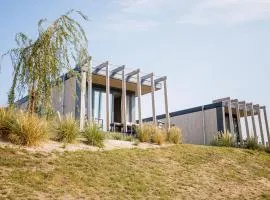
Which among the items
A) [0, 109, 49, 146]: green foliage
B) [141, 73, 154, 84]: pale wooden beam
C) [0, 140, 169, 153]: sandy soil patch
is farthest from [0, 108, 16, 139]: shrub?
[141, 73, 154, 84]: pale wooden beam

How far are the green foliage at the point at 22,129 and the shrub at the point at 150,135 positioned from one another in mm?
4152

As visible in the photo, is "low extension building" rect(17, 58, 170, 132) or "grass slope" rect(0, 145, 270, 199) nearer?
"grass slope" rect(0, 145, 270, 199)

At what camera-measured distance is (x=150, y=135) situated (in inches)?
500

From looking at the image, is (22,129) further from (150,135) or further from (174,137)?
(174,137)

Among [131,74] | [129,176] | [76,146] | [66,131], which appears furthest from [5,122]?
[131,74]

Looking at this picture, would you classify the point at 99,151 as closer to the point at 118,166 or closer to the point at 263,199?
the point at 118,166

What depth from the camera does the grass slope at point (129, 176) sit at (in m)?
6.77

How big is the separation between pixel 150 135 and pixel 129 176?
451 cm

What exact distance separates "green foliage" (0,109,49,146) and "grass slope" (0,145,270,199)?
602mm

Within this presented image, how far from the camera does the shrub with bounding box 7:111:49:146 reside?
872 centimetres

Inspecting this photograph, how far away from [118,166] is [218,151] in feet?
17.2

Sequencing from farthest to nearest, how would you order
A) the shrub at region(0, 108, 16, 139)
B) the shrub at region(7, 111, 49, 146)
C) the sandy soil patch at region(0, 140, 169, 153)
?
the shrub at region(0, 108, 16, 139) < the shrub at region(7, 111, 49, 146) < the sandy soil patch at region(0, 140, 169, 153)

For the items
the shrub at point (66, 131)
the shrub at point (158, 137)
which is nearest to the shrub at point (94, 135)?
the shrub at point (66, 131)

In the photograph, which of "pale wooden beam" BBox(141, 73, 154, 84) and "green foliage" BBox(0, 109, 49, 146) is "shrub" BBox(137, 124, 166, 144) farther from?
"pale wooden beam" BBox(141, 73, 154, 84)
